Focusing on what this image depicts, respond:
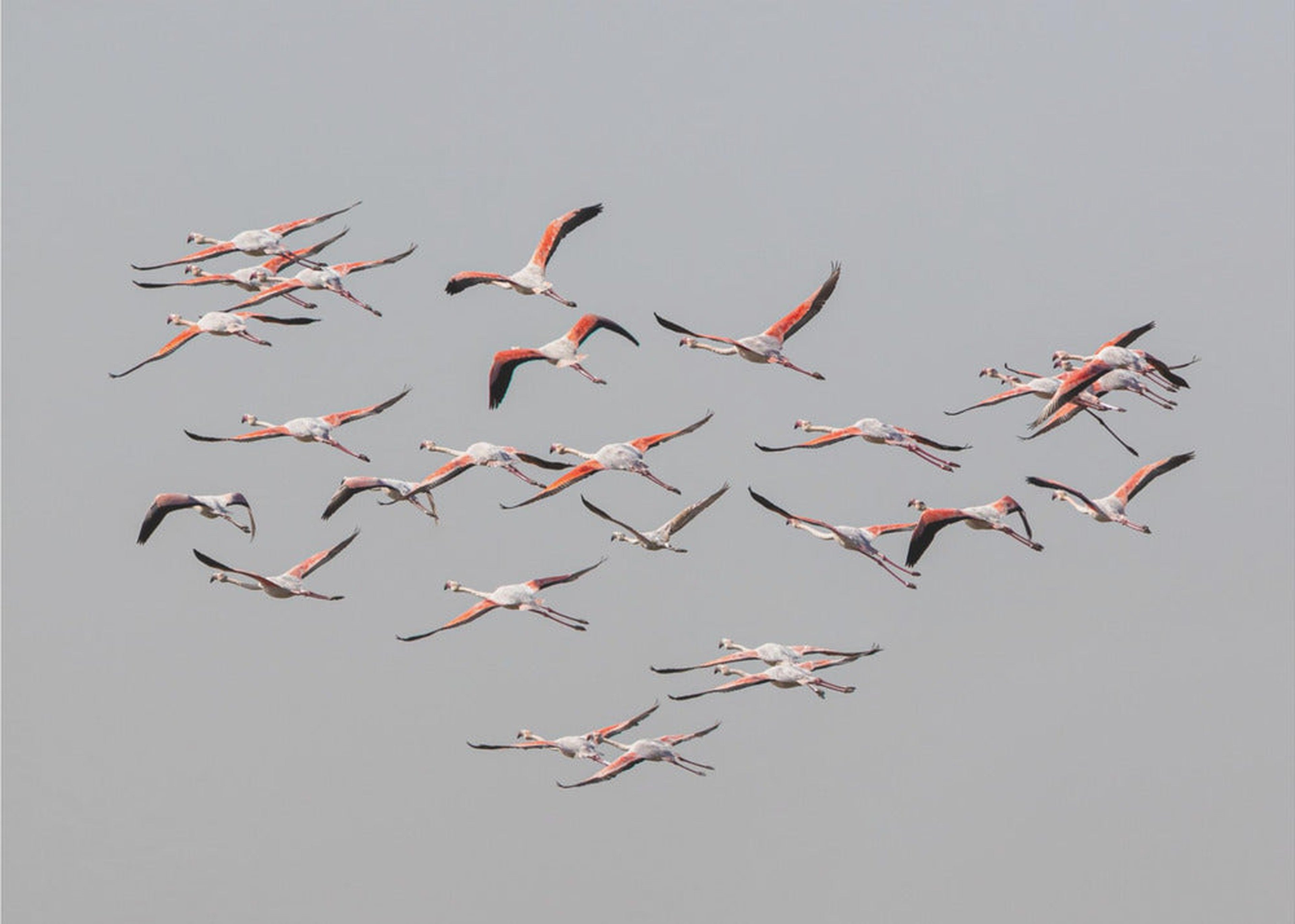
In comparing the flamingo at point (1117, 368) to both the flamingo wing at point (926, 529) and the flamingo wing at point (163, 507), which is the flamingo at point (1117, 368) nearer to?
the flamingo wing at point (926, 529)

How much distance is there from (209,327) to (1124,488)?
18.9 m

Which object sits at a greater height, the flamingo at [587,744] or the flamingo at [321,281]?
the flamingo at [321,281]

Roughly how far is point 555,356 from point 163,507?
26.1ft

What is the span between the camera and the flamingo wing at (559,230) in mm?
49594

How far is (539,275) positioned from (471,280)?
4.38 feet

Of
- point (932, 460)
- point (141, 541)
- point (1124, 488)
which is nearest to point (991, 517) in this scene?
point (932, 460)

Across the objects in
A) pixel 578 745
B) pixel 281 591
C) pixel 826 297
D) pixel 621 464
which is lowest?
pixel 578 745

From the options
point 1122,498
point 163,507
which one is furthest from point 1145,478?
point 163,507

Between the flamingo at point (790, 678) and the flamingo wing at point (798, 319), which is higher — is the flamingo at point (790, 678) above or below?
below

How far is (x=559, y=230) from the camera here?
4994cm

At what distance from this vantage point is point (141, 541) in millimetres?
47312

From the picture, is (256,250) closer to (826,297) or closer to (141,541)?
(141,541)

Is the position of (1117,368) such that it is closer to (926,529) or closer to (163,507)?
(926,529)

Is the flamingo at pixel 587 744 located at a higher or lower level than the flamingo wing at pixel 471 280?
lower
